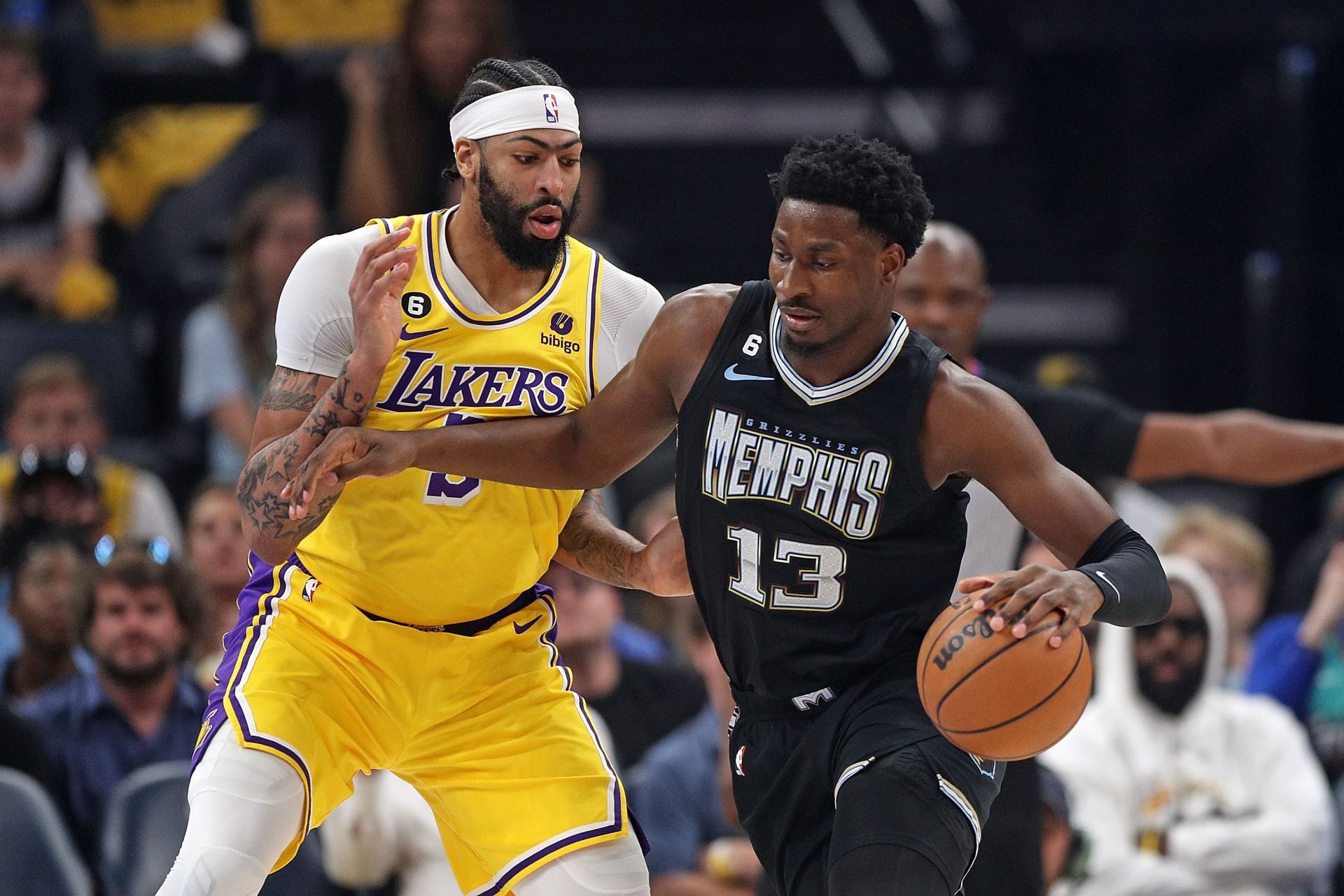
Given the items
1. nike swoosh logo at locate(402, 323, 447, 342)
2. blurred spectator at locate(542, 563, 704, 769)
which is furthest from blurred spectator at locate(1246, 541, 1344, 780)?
nike swoosh logo at locate(402, 323, 447, 342)

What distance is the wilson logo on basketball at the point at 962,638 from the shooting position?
13.1ft

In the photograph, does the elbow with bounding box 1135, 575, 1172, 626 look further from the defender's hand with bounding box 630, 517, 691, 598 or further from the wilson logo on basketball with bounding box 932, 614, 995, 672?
the defender's hand with bounding box 630, 517, 691, 598

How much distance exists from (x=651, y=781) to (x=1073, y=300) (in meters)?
5.48

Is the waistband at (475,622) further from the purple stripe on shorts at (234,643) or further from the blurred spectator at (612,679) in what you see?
the blurred spectator at (612,679)

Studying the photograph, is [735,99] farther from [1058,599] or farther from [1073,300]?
[1058,599]

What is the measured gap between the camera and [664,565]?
4.87 m

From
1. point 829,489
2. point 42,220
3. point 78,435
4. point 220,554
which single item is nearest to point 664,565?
point 829,489

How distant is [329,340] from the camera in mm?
4629

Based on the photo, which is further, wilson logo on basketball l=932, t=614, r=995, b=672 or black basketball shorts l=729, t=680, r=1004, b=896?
black basketball shorts l=729, t=680, r=1004, b=896

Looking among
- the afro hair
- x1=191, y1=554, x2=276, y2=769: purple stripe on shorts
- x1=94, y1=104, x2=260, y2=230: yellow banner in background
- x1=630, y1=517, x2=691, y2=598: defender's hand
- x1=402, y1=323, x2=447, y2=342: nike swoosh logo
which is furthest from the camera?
x1=94, y1=104, x2=260, y2=230: yellow banner in background

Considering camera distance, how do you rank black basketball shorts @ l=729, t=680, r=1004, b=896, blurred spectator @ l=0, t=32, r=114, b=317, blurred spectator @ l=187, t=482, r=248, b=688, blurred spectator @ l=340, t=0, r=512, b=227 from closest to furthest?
black basketball shorts @ l=729, t=680, r=1004, b=896 < blurred spectator @ l=187, t=482, r=248, b=688 < blurred spectator @ l=340, t=0, r=512, b=227 < blurred spectator @ l=0, t=32, r=114, b=317

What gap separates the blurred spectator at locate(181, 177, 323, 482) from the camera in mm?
8844

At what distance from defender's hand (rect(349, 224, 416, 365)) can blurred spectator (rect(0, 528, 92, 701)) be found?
326 cm

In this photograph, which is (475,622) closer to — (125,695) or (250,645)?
(250,645)
